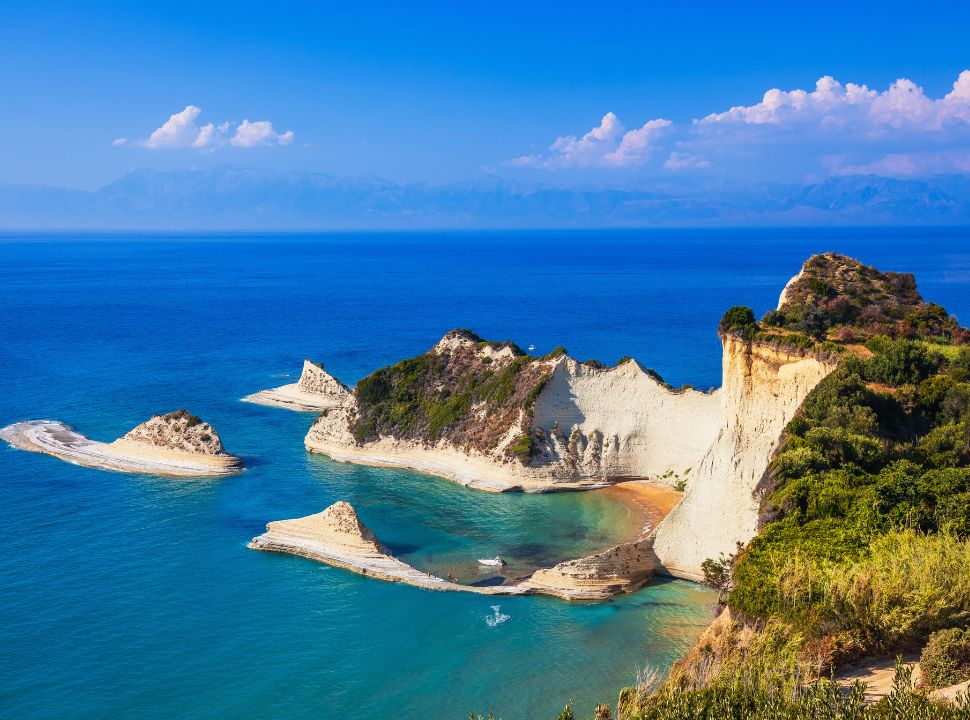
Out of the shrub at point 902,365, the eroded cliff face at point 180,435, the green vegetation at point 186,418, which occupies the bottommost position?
the eroded cliff face at point 180,435

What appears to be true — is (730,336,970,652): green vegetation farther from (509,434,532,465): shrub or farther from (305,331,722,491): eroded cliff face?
(509,434,532,465): shrub

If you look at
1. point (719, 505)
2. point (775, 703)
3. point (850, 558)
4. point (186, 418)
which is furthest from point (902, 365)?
point (186, 418)

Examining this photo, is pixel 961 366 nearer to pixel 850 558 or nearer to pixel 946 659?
pixel 850 558

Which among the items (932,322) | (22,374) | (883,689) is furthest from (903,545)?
(22,374)

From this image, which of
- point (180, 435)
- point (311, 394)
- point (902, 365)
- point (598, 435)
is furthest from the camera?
point (311, 394)

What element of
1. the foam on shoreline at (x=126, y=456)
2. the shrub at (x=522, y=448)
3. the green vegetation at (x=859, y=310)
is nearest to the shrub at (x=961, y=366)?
the green vegetation at (x=859, y=310)

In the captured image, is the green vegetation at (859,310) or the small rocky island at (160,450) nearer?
the green vegetation at (859,310)

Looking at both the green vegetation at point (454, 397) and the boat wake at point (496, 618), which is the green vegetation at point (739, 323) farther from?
the boat wake at point (496, 618)
